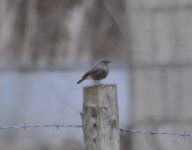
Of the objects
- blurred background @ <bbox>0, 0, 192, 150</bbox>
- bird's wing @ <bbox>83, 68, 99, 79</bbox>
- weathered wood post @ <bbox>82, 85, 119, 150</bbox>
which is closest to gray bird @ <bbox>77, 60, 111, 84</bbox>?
bird's wing @ <bbox>83, 68, 99, 79</bbox>

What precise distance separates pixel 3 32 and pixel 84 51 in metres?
1.04

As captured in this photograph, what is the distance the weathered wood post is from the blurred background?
557 centimetres

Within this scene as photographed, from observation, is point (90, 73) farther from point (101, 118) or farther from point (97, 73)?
point (101, 118)

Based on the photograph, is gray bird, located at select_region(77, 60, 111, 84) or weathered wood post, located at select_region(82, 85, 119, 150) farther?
gray bird, located at select_region(77, 60, 111, 84)

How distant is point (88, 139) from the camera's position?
521 cm

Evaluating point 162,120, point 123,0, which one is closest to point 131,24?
point 123,0

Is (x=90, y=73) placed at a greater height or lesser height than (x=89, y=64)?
lesser

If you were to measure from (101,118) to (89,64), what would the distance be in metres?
5.96

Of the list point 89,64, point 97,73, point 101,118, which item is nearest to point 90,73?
point 97,73

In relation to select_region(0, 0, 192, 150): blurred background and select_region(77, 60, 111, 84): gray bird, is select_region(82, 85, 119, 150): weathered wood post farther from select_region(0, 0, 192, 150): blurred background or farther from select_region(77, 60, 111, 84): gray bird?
select_region(0, 0, 192, 150): blurred background

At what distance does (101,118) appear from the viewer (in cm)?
523

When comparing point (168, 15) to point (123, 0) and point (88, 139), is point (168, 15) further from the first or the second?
point (88, 139)

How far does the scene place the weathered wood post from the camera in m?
5.20

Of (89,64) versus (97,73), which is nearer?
(97,73)
